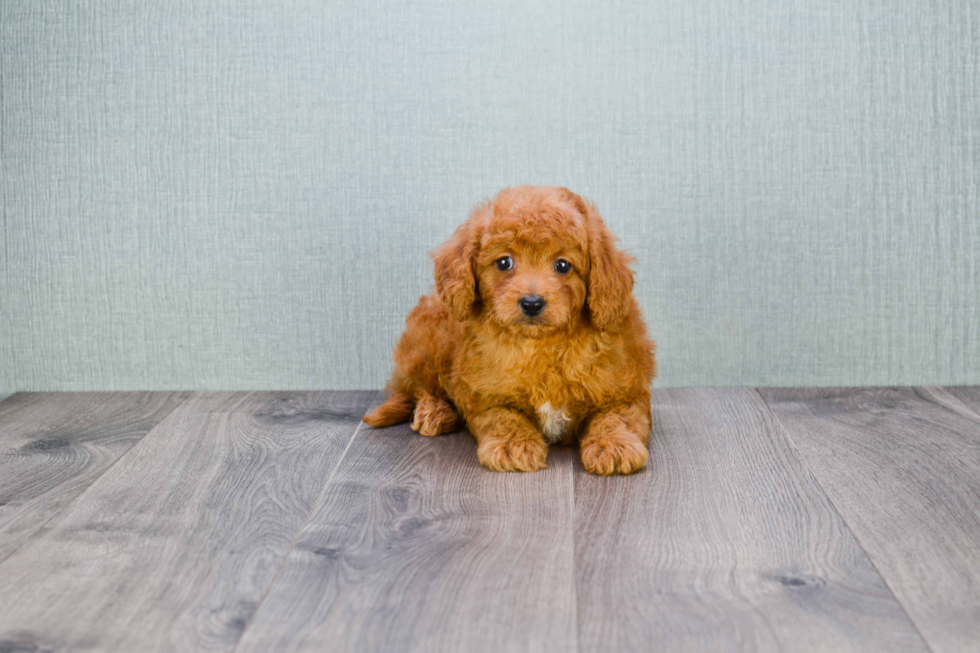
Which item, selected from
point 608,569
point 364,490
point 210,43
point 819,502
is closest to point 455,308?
point 364,490

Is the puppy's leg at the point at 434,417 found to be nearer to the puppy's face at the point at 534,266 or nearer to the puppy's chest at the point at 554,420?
the puppy's chest at the point at 554,420

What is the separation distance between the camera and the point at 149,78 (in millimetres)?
2771

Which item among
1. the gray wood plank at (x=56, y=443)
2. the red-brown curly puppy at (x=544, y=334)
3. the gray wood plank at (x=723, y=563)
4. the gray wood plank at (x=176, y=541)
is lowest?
the gray wood plank at (x=723, y=563)

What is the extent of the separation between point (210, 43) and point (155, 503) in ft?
4.99

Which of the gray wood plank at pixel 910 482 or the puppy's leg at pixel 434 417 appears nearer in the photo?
the gray wood plank at pixel 910 482

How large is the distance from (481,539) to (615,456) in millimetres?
459

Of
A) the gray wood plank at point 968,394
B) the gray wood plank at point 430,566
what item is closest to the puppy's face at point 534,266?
the gray wood plank at point 430,566

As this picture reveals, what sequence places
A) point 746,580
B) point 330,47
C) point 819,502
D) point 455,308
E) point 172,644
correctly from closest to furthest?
1. point 172,644
2. point 746,580
3. point 819,502
4. point 455,308
5. point 330,47

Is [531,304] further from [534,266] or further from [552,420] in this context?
[552,420]

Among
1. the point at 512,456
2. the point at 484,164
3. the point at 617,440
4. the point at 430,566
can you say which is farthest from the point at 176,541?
the point at 484,164

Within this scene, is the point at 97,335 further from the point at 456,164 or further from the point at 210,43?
the point at 456,164

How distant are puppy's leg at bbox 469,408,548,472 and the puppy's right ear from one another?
0.86ft

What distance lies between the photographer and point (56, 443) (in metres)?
2.39

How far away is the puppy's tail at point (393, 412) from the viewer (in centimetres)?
248
